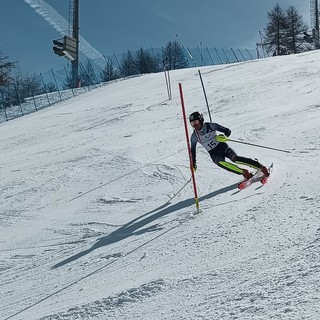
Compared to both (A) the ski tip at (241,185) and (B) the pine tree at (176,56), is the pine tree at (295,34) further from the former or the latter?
(A) the ski tip at (241,185)

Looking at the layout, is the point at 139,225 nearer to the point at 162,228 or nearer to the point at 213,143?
the point at 162,228

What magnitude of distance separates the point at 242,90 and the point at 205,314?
54.8 feet

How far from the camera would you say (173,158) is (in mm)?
11172

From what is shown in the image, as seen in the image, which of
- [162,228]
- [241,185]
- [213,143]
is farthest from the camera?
[213,143]

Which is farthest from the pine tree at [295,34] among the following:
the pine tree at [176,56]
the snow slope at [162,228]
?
the snow slope at [162,228]

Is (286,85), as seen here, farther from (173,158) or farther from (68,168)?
(68,168)

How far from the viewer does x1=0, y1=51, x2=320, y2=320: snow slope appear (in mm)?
4242

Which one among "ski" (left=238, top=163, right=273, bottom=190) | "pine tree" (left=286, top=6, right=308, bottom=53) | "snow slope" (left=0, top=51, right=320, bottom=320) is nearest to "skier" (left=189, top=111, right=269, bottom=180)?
"ski" (left=238, top=163, right=273, bottom=190)

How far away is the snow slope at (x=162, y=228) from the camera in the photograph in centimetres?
424

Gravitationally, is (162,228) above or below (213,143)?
below

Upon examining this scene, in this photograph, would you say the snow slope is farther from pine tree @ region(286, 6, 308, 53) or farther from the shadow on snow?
pine tree @ region(286, 6, 308, 53)

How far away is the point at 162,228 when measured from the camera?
6.61 metres

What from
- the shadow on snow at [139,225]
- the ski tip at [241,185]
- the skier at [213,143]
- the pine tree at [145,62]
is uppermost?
the pine tree at [145,62]

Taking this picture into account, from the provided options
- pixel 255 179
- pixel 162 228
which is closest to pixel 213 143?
pixel 255 179
